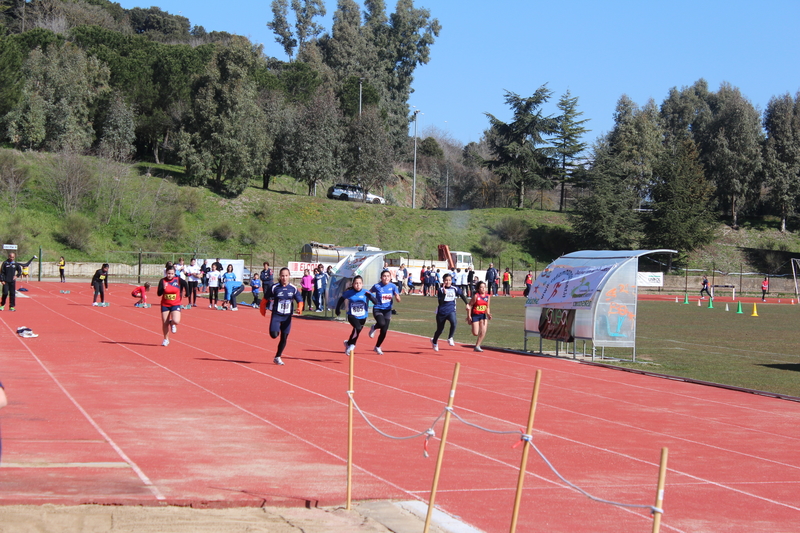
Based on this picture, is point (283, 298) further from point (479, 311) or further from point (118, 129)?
point (118, 129)

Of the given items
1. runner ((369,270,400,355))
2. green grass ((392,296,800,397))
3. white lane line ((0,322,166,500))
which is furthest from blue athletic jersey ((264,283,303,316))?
green grass ((392,296,800,397))

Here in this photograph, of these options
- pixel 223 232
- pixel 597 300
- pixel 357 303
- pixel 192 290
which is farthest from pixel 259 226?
pixel 597 300

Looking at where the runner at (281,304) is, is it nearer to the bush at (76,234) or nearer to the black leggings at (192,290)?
the black leggings at (192,290)

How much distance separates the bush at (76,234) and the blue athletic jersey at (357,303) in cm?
4446

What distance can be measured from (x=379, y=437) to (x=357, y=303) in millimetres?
7777

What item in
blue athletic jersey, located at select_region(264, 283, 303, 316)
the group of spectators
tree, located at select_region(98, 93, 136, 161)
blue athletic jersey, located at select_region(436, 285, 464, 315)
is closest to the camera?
blue athletic jersey, located at select_region(264, 283, 303, 316)

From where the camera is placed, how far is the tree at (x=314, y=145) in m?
74.6

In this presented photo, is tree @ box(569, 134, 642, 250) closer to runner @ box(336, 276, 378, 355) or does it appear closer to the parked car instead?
the parked car

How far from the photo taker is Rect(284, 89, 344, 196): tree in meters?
74.6

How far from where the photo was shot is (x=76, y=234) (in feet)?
183

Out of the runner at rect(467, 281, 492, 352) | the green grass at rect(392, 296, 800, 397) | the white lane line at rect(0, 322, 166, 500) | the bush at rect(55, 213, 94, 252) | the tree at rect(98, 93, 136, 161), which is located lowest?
the white lane line at rect(0, 322, 166, 500)

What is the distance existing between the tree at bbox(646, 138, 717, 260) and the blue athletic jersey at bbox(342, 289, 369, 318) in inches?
2272

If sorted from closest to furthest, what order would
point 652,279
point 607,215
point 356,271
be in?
point 356,271 → point 652,279 → point 607,215

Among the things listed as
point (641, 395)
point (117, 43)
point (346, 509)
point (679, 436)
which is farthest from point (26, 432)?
point (117, 43)
